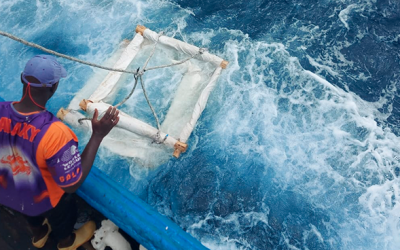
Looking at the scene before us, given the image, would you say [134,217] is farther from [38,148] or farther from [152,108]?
[152,108]

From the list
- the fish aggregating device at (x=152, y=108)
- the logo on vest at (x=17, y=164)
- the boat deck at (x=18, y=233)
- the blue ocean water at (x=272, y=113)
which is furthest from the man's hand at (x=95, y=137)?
the blue ocean water at (x=272, y=113)

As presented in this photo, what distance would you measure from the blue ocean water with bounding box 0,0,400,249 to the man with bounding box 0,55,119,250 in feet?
8.40

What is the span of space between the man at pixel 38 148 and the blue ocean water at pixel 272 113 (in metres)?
2.56

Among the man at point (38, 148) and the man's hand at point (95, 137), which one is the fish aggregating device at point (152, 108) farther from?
the man at point (38, 148)

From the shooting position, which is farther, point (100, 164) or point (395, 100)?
point (395, 100)

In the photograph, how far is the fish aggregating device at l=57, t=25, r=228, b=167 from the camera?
468cm

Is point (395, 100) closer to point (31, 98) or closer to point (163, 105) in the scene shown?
point (163, 105)

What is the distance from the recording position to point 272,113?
543 cm

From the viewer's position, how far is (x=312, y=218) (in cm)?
449

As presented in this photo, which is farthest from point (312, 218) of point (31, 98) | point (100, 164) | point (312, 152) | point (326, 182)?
point (31, 98)

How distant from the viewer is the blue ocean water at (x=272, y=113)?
4.50 metres

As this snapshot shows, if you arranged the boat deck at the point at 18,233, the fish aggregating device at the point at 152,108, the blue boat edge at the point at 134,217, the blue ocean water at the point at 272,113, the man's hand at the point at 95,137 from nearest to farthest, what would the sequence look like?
1. the man's hand at the point at 95,137
2. the blue boat edge at the point at 134,217
3. the boat deck at the point at 18,233
4. the blue ocean water at the point at 272,113
5. the fish aggregating device at the point at 152,108

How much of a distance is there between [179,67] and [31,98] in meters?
3.95

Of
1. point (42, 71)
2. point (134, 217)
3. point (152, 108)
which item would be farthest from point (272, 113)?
point (42, 71)
